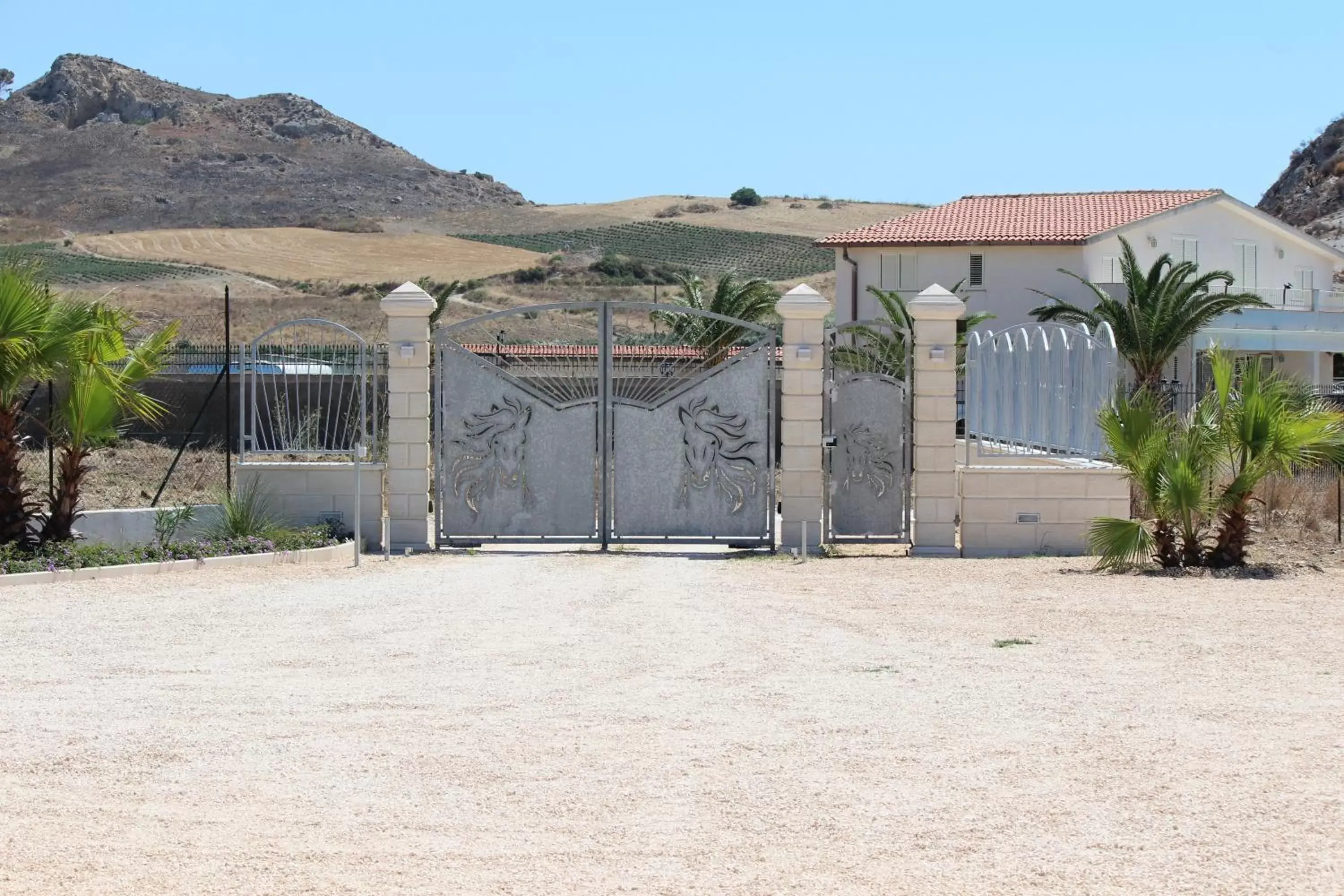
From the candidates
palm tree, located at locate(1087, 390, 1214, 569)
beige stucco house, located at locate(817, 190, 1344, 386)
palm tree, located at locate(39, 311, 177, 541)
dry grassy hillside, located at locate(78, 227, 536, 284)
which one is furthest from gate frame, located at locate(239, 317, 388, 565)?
dry grassy hillside, located at locate(78, 227, 536, 284)

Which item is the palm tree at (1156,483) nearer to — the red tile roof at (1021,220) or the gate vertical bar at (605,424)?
the gate vertical bar at (605,424)

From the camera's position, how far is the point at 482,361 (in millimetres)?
15852

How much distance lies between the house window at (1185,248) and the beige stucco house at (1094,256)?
3 centimetres

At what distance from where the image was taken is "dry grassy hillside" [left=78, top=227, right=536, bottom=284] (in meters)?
75.2

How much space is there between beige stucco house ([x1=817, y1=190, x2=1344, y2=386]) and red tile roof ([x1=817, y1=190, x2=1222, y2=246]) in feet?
0.18

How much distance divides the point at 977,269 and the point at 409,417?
29946 millimetres

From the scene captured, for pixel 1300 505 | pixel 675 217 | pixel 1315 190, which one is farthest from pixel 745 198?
pixel 1300 505

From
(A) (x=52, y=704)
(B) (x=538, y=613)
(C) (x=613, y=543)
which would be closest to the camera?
(A) (x=52, y=704)

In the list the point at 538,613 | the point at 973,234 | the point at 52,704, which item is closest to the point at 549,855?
the point at 52,704

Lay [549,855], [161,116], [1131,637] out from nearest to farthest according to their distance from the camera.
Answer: [549,855] → [1131,637] → [161,116]

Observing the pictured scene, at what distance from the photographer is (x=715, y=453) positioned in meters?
15.8

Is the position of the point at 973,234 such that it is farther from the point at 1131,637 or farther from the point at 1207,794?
the point at 1207,794

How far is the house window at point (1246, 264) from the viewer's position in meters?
45.8

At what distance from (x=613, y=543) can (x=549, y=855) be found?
10.6 metres
